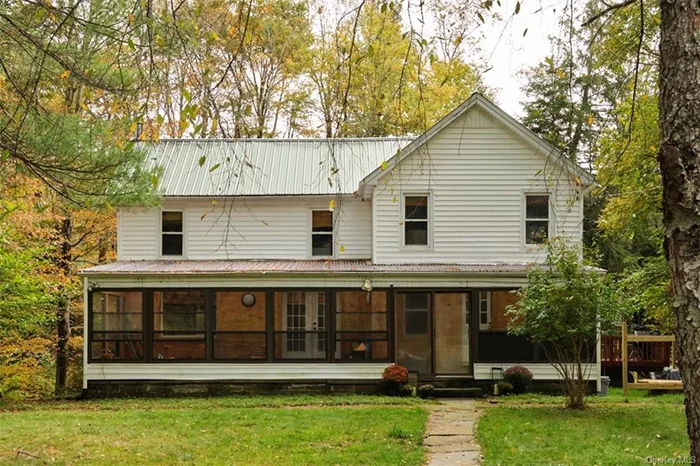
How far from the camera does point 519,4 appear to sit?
4.10m

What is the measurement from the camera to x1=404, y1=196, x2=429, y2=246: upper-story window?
18.9m

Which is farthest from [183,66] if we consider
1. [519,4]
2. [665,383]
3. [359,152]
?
[359,152]

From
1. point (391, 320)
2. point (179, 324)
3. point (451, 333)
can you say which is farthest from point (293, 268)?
point (451, 333)

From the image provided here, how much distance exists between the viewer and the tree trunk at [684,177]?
3.64m

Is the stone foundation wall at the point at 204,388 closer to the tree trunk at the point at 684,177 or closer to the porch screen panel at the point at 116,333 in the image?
the porch screen panel at the point at 116,333

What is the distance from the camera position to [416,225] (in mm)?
18984

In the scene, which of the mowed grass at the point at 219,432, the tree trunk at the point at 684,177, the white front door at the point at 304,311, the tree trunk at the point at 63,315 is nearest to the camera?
the tree trunk at the point at 684,177

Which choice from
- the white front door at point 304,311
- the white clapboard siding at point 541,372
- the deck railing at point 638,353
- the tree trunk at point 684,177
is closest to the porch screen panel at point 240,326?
the white front door at point 304,311

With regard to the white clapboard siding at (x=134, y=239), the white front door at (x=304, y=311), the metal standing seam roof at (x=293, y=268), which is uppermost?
the white clapboard siding at (x=134, y=239)

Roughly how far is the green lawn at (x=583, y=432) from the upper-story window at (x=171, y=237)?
957cm

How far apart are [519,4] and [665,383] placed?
51.7 ft

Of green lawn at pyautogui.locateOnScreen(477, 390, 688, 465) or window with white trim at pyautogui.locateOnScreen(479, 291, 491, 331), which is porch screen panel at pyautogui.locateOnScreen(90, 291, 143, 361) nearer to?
window with white trim at pyautogui.locateOnScreen(479, 291, 491, 331)

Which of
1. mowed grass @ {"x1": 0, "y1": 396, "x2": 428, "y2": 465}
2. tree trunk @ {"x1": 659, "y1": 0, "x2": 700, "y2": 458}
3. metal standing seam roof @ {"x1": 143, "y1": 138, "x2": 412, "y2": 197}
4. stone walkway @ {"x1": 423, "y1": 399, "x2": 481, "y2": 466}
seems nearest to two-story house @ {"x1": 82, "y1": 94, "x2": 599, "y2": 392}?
metal standing seam roof @ {"x1": 143, "y1": 138, "x2": 412, "y2": 197}

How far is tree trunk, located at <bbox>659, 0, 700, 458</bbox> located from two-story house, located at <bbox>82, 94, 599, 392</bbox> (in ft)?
45.9
